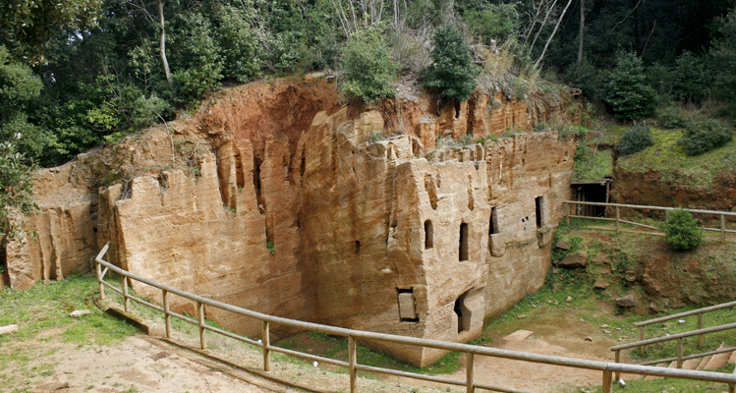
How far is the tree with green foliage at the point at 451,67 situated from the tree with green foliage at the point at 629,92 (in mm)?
8502

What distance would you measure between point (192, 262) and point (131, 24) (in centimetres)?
768

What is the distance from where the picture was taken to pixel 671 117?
62.2 ft

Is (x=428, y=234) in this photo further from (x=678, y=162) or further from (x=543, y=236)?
(x=678, y=162)

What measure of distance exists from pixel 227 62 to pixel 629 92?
14747 mm

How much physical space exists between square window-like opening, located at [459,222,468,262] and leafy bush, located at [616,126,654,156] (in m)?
8.44

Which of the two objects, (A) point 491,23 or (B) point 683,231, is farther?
(A) point 491,23

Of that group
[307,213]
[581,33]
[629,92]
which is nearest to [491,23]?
[629,92]

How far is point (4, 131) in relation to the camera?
40.2 ft

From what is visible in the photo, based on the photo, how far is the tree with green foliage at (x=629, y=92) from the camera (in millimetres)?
20062

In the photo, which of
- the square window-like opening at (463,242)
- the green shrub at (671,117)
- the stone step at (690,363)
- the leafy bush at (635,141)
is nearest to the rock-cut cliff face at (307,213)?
the square window-like opening at (463,242)

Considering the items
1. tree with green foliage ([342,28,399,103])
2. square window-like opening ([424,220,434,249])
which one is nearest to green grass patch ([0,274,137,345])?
square window-like opening ([424,220,434,249])

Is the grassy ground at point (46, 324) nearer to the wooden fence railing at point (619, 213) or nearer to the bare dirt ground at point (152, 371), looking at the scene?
the bare dirt ground at point (152, 371)

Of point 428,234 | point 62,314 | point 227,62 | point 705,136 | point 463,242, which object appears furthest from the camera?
point 705,136

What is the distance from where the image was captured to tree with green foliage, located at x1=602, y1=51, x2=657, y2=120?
20062 millimetres
